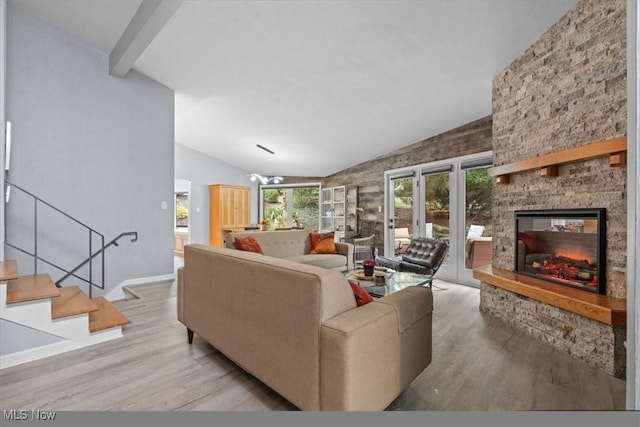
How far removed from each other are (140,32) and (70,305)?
2758 mm

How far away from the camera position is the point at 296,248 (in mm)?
5293

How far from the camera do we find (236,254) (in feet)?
6.77

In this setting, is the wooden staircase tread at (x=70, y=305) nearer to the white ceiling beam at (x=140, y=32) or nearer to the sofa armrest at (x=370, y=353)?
the sofa armrest at (x=370, y=353)

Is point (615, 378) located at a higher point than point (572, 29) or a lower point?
lower

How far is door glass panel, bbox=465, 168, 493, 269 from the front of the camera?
4.60 meters

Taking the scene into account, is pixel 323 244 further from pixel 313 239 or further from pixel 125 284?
pixel 125 284

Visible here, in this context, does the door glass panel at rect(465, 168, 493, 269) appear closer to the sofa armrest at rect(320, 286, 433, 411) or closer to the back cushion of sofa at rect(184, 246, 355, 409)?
the sofa armrest at rect(320, 286, 433, 411)

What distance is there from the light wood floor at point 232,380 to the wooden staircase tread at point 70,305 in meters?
0.31

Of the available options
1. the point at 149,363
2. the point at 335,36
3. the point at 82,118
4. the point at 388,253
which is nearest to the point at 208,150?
the point at 82,118

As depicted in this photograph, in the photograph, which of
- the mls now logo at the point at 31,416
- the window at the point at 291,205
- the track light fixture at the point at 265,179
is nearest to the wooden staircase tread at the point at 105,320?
the mls now logo at the point at 31,416

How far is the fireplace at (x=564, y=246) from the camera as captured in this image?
2.47 m

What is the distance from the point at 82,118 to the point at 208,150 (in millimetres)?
3977

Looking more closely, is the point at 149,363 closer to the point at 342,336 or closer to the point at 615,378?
the point at 342,336

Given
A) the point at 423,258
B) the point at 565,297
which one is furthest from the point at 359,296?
the point at 423,258
